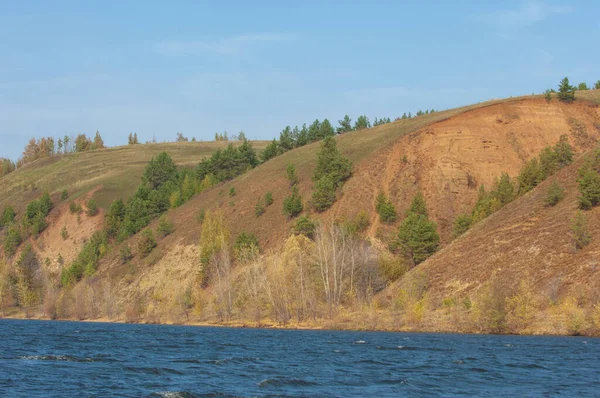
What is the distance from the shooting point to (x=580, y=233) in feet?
254

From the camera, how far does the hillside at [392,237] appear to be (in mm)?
78688

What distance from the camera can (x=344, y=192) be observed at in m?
119

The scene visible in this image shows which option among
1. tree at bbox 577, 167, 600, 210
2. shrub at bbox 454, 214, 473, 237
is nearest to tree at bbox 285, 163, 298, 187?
shrub at bbox 454, 214, 473, 237

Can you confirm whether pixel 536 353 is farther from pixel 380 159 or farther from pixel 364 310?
pixel 380 159

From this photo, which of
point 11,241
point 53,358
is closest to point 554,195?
point 53,358

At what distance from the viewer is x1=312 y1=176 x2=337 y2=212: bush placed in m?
116

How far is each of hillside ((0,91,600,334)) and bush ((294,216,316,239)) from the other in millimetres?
2884

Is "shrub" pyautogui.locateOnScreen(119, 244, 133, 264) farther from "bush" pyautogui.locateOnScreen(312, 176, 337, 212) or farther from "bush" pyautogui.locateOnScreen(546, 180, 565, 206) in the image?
"bush" pyautogui.locateOnScreen(546, 180, 565, 206)

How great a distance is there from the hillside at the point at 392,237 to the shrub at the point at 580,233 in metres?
0.87

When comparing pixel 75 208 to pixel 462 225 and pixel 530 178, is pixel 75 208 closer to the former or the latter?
pixel 462 225

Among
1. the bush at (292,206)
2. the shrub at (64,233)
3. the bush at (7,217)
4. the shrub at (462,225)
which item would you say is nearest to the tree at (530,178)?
the shrub at (462,225)

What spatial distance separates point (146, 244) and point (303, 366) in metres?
88.0

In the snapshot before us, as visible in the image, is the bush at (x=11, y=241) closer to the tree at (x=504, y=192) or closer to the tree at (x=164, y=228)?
the tree at (x=164, y=228)

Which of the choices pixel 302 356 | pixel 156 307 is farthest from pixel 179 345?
pixel 156 307
